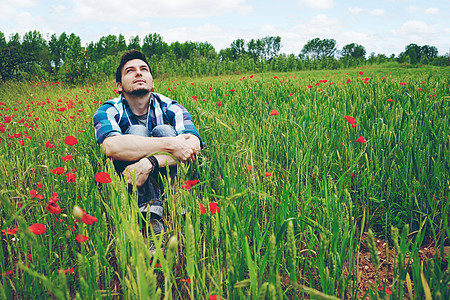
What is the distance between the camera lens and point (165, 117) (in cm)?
261

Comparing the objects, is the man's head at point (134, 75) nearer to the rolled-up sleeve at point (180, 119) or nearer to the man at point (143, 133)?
the man at point (143, 133)

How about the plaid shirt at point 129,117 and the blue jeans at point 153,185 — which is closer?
the blue jeans at point 153,185

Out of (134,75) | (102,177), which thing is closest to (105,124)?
(134,75)

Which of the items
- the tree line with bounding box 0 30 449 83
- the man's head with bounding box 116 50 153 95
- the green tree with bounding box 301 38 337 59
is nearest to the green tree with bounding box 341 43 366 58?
the green tree with bounding box 301 38 337 59

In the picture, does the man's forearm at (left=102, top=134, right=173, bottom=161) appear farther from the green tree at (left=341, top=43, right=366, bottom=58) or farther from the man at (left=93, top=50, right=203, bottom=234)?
the green tree at (left=341, top=43, right=366, bottom=58)

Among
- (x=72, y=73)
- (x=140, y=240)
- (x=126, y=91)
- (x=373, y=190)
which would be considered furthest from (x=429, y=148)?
(x=72, y=73)

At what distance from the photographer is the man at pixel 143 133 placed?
194cm

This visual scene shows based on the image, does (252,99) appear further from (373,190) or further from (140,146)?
(373,190)

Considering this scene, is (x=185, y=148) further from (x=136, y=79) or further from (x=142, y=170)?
(x=136, y=79)

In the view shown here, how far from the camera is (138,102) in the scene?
245cm

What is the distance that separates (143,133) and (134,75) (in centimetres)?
54

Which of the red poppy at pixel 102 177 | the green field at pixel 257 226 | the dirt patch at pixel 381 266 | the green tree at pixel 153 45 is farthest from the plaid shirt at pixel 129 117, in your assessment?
the green tree at pixel 153 45

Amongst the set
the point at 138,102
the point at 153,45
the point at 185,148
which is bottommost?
the point at 185,148

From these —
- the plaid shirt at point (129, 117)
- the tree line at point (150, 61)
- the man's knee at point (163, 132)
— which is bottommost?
the man's knee at point (163, 132)
